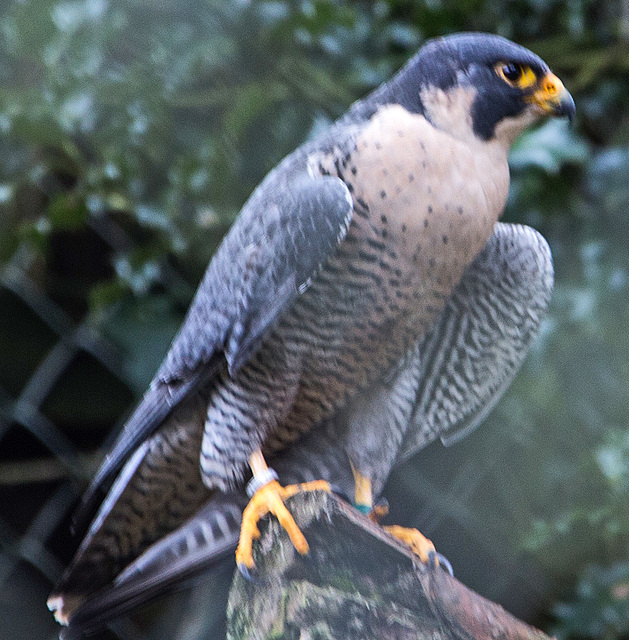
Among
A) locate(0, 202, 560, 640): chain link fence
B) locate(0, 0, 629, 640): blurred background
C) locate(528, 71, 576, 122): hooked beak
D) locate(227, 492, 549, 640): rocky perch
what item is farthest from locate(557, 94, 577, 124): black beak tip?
locate(0, 202, 560, 640): chain link fence

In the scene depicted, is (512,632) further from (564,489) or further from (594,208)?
(594,208)

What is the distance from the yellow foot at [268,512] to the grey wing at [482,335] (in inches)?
11.7

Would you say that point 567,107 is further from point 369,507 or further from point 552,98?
point 369,507

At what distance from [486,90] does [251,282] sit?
1.19ft

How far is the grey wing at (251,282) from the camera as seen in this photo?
34.0 inches

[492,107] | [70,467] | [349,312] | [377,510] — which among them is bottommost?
[70,467]

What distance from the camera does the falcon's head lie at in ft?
2.97

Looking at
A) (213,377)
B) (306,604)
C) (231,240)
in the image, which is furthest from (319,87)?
(306,604)

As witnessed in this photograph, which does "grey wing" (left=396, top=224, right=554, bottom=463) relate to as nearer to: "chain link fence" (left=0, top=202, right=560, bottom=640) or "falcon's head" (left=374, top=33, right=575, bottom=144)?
"falcon's head" (left=374, top=33, right=575, bottom=144)

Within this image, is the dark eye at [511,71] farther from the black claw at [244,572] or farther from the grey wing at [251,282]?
the black claw at [244,572]

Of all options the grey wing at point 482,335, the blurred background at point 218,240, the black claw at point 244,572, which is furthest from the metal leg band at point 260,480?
the blurred background at point 218,240

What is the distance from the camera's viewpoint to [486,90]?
0.91 metres

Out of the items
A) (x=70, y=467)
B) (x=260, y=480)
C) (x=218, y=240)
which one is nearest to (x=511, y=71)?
(x=260, y=480)

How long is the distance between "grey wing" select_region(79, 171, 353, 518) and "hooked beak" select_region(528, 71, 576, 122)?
0.26 meters
